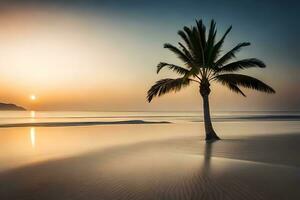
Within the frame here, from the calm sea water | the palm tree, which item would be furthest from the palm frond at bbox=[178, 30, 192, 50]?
the calm sea water

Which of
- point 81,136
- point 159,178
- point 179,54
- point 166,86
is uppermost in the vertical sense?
point 179,54

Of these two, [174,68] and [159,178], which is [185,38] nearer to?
[174,68]

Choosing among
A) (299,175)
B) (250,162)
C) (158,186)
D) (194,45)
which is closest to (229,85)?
(194,45)

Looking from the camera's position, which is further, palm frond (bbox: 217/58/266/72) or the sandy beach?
palm frond (bbox: 217/58/266/72)

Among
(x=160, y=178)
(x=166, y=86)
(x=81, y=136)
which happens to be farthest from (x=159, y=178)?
(x=81, y=136)

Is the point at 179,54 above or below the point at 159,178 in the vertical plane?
above

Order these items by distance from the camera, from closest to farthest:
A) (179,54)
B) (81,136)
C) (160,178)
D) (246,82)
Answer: (160,178) → (246,82) → (179,54) → (81,136)

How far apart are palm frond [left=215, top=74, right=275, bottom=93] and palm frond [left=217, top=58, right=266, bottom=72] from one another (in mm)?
479

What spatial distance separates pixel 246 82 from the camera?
18.3 m

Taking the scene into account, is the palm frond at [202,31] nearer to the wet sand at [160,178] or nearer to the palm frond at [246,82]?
the palm frond at [246,82]

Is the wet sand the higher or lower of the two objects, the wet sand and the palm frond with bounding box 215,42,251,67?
the lower

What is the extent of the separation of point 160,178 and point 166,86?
11.5 m

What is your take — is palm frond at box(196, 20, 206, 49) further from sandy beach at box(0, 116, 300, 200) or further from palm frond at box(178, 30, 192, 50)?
sandy beach at box(0, 116, 300, 200)

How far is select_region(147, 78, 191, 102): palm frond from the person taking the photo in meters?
19.0
